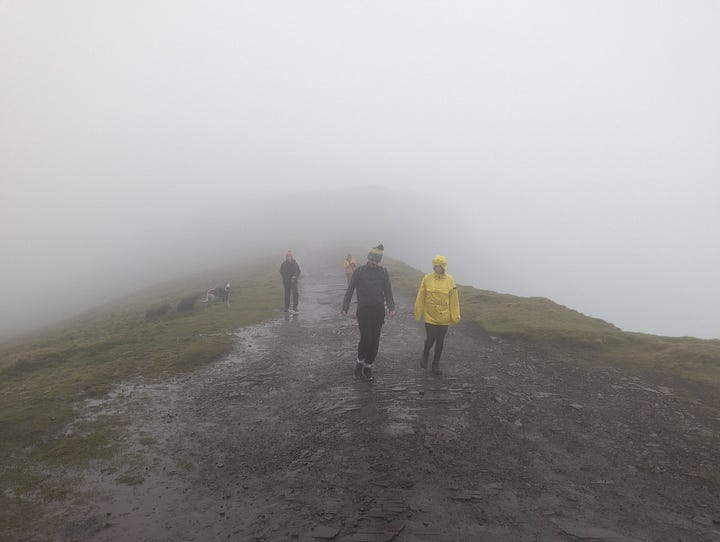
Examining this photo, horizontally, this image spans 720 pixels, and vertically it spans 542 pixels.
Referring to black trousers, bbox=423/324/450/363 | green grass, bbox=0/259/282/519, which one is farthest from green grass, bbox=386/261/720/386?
green grass, bbox=0/259/282/519

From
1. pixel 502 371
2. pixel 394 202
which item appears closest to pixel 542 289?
pixel 394 202

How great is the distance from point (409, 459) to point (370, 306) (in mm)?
5648

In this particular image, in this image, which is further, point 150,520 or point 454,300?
point 454,300

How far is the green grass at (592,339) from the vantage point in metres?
14.8

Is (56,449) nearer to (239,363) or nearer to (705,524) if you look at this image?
(239,363)

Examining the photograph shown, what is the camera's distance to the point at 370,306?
13656 millimetres

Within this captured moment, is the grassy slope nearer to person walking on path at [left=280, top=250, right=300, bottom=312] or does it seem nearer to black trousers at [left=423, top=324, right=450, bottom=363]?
person walking on path at [left=280, top=250, right=300, bottom=312]

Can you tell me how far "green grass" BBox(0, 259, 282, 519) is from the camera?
9062 millimetres

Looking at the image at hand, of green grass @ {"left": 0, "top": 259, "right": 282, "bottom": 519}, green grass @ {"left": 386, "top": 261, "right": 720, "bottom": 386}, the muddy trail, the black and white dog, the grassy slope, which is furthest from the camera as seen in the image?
the black and white dog

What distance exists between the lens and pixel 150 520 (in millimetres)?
7035

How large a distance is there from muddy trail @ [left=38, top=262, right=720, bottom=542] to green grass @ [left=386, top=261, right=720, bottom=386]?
5.38ft

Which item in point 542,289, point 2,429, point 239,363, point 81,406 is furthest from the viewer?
point 542,289

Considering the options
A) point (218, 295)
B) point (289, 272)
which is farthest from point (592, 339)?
point (218, 295)

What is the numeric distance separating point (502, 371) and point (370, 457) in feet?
25.0
